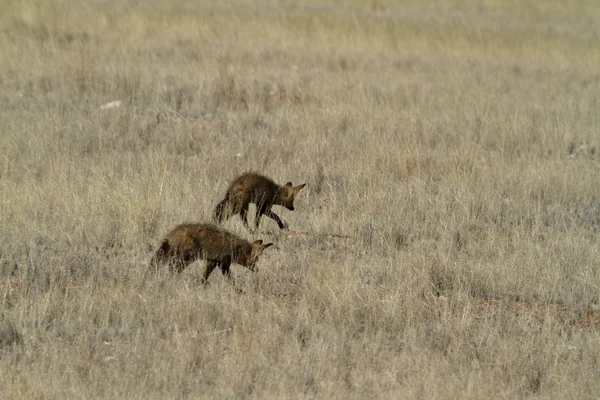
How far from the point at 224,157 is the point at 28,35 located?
29.8ft

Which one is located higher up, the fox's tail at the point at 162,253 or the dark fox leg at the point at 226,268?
the fox's tail at the point at 162,253

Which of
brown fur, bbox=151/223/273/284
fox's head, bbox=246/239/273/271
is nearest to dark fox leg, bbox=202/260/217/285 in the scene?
brown fur, bbox=151/223/273/284

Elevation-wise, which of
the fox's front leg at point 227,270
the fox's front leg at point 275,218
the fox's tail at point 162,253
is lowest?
the fox's front leg at point 275,218

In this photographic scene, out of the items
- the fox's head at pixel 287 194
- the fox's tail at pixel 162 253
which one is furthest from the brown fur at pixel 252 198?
the fox's tail at pixel 162 253

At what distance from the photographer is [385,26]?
861 inches

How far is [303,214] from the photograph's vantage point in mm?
9891

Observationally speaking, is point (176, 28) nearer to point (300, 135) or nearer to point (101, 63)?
point (101, 63)

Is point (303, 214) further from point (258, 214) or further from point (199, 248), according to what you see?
point (199, 248)

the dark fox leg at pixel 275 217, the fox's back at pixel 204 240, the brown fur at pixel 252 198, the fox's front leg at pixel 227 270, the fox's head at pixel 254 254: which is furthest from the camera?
the dark fox leg at pixel 275 217

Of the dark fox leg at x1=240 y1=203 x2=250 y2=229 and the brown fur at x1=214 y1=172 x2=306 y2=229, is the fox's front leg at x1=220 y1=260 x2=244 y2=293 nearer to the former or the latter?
the brown fur at x1=214 y1=172 x2=306 y2=229

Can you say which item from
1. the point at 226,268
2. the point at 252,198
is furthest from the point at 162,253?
the point at 252,198

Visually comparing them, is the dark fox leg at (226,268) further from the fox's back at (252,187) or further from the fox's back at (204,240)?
the fox's back at (252,187)

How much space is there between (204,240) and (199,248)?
0.30 feet

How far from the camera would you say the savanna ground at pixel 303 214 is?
5.82 metres
